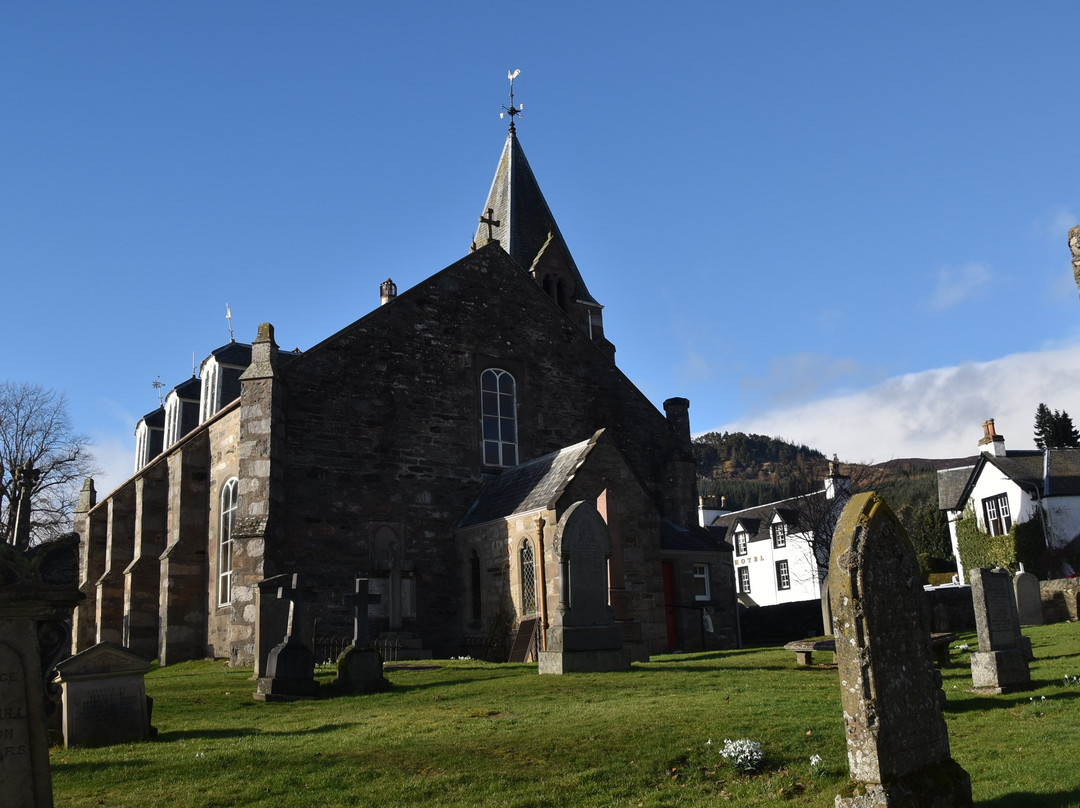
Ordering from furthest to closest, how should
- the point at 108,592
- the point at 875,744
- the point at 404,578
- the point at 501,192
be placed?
1. the point at 501,192
2. the point at 108,592
3. the point at 404,578
4. the point at 875,744

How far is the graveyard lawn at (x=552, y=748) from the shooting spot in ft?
27.9

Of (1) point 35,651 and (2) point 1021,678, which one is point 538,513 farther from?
(1) point 35,651

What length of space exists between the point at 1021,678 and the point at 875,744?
7961mm

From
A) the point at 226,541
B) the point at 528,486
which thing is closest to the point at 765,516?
the point at 528,486

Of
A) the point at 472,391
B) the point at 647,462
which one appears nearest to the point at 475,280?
the point at 472,391

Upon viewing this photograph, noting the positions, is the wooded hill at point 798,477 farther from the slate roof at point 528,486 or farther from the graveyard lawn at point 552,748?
the graveyard lawn at point 552,748

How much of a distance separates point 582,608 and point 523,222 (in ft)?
82.6

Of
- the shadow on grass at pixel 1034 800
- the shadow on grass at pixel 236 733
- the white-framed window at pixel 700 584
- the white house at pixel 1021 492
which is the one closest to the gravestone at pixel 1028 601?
the white-framed window at pixel 700 584

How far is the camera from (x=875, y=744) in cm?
677

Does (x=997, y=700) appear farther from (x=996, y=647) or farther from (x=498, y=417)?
(x=498, y=417)

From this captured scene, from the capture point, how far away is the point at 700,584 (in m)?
27.2

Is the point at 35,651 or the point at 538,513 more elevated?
the point at 538,513

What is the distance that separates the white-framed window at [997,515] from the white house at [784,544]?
7080 millimetres

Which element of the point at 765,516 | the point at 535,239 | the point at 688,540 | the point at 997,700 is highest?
the point at 535,239
